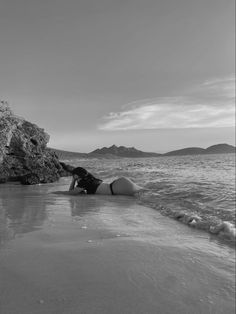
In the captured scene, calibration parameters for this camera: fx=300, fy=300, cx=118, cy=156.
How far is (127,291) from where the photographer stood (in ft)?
8.95


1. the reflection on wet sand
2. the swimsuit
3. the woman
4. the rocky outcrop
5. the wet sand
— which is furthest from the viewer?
the rocky outcrop

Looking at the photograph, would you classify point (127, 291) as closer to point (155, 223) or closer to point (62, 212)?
point (155, 223)

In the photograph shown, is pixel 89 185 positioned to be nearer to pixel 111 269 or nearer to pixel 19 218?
pixel 19 218

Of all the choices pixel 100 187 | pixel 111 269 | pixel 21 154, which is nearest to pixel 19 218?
pixel 111 269

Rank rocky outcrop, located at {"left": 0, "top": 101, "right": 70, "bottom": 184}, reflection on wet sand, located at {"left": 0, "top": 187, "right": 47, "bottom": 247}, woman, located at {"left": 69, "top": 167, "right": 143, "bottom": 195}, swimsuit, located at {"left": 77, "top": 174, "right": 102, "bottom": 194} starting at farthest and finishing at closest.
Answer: rocky outcrop, located at {"left": 0, "top": 101, "right": 70, "bottom": 184} → swimsuit, located at {"left": 77, "top": 174, "right": 102, "bottom": 194} → woman, located at {"left": 69, "top": 167, "right": 143, "bottom": 195} → reflection on wet sand, located at {"left": 0, "top": 187, "right": 47, "bottom": 247}

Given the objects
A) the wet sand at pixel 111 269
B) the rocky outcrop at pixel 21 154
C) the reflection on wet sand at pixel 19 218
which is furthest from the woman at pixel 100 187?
the wet sand at pixel 111 269

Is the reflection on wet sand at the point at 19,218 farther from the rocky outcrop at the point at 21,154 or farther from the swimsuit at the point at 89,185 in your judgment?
the rocky outcrop at the point at 21,154

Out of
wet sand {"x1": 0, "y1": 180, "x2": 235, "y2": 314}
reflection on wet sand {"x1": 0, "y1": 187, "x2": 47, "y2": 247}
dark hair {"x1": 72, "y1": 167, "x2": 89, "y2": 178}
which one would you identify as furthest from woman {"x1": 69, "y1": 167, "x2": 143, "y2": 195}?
wet sand {"x1": 0, "y1": 180, "x2": 235, "y2": 314}

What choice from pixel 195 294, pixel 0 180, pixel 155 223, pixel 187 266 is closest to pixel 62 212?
pixel 155 223

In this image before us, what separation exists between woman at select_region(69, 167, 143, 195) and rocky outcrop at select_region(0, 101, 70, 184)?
426 centimetres

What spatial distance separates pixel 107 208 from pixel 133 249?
12.2 ft

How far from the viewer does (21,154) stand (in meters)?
15.8

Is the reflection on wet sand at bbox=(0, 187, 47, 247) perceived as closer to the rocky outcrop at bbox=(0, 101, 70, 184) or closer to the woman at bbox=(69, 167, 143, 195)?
the woman at bbox=(69, 167, 143, 195)

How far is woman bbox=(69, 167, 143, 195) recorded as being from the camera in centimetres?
1085
